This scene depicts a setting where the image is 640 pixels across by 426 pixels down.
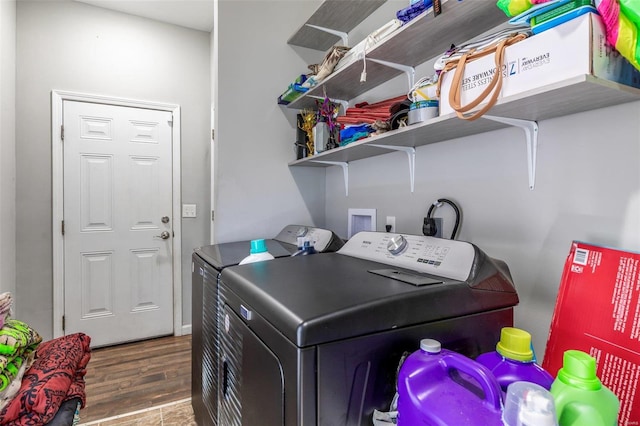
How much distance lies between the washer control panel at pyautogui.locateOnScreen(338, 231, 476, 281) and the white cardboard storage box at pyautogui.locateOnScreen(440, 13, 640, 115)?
426 millimetres

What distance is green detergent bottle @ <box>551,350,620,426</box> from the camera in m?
0.48

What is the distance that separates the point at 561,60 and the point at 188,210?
9.69 feet

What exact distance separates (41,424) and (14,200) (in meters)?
2.14

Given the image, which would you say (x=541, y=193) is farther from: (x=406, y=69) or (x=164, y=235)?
(x=164, y=235)

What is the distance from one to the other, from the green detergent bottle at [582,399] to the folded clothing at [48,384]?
1.39 metres

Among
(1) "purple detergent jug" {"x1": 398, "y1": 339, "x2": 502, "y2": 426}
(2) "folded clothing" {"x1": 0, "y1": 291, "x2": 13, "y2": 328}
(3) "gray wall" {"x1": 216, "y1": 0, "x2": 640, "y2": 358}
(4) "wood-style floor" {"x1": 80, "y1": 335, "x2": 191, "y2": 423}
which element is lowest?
(4) "wood-style floor" {"x1": 80, "y1": 335, "x2": 191, "y2": 423}

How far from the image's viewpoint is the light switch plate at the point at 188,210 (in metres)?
3.04

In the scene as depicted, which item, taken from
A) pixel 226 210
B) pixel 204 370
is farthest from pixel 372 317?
pixel 226 210

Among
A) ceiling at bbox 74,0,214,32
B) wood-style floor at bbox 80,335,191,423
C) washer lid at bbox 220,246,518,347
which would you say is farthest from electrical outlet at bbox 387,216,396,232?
ceiling at bbox 74,0,214,32

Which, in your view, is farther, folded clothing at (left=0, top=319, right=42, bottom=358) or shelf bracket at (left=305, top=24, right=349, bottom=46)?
shelf bracket at (left=305, top=24, right=349, bottom=46)

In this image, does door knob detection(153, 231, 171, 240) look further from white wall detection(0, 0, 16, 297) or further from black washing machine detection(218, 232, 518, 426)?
black washing machine detection(218, 232, 518, 426)

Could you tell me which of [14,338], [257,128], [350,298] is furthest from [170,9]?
[350,298]

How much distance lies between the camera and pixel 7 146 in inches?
89.3

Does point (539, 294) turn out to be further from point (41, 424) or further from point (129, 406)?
point (129, 406)
